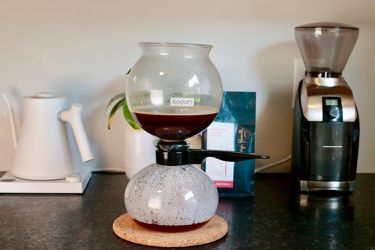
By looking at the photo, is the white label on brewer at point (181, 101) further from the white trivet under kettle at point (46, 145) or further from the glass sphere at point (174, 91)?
the white trivet under kettle at point (46, 145)

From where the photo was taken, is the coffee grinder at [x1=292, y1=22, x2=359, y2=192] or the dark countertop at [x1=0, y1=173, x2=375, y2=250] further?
the coffee grinder at [x1=292, y1=22, x2=359, y2=192]

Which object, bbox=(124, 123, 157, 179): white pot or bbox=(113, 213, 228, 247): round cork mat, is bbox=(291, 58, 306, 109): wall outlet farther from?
bbox=(113, 213, 228, 247): round cork mat

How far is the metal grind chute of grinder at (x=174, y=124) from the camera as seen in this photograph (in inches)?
36.7

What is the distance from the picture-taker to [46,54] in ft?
4.51

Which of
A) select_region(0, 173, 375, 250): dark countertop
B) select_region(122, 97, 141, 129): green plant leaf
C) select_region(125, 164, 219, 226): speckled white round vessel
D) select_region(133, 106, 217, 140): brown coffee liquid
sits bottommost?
select_region(0, 173, 375, 250): dark countertop

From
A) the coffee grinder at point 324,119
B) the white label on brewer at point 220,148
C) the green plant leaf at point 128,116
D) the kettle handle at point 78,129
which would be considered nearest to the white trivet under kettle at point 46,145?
the kettle handle at point 78,129

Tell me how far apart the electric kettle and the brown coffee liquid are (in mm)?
326

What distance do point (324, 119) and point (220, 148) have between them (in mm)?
247

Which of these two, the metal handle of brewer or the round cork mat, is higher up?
the metal handle of brewer

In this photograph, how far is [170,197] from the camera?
930 millimetres

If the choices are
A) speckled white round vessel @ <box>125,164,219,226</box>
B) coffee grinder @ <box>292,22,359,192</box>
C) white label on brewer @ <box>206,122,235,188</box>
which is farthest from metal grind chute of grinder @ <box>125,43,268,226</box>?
coffee grinder @ <box>292,22,359,192</box>

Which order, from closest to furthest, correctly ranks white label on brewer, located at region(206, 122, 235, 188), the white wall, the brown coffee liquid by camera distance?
the brown coffee liquid, white label on brewer, located at region(206, 122, 235, 188), the white wall

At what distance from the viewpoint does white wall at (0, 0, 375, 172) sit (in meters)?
1.37

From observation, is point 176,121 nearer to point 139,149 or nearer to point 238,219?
point 238,219
